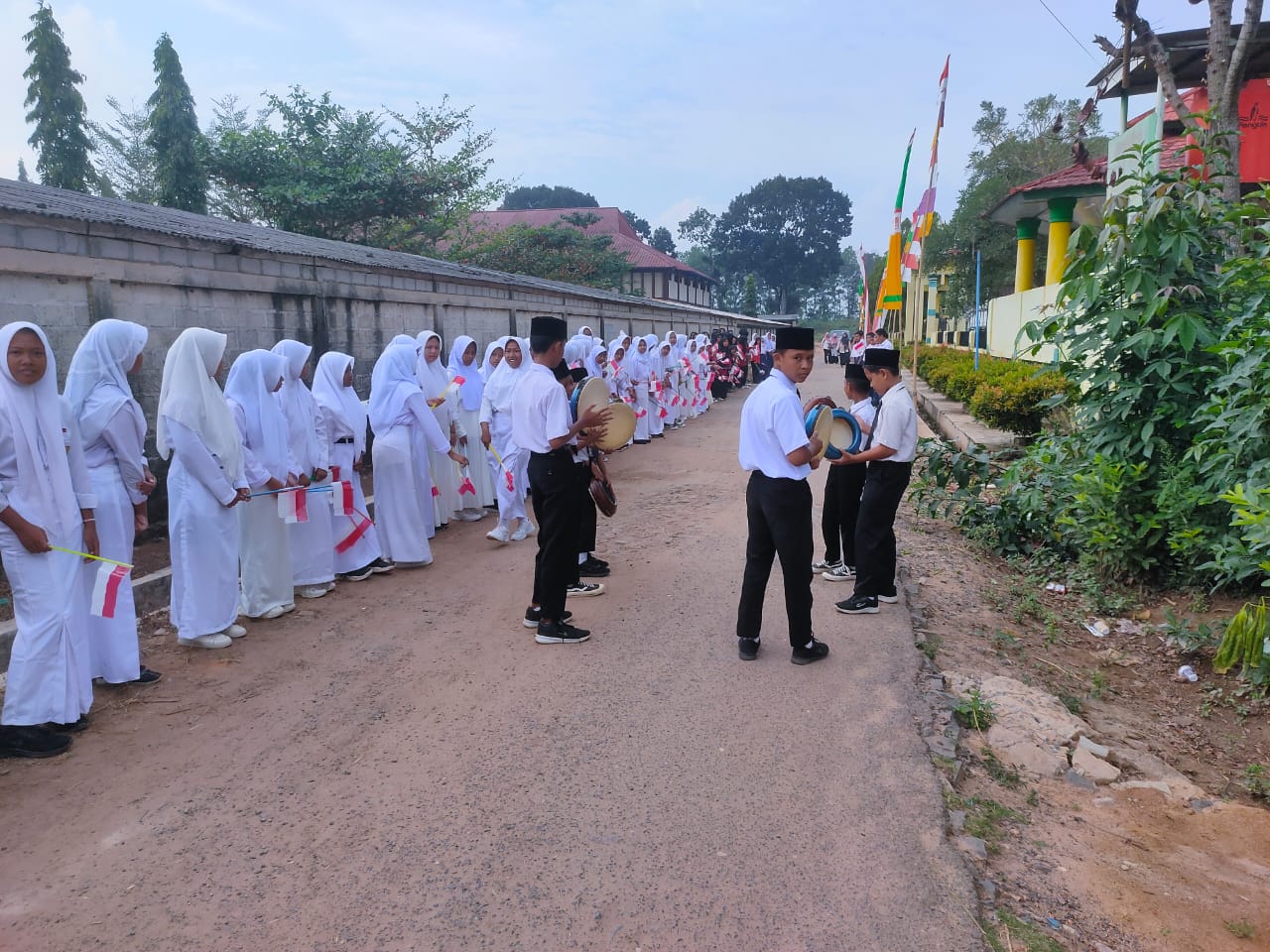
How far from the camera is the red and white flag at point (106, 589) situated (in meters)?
4.20

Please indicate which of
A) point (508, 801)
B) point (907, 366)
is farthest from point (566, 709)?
point (907, 366)

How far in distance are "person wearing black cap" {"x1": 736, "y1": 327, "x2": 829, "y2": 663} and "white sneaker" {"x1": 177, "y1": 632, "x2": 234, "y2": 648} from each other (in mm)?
3057

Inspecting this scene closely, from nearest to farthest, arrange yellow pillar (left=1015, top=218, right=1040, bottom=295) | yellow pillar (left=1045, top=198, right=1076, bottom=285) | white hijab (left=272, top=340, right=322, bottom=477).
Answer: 1. white hijab (left=272, top=340, right=322, bottom=477)
2. yellow pillar (left=1045, top=198, right=1076, bottom=285)
3. yellow pillar (left=1015, top=218, right=1040, bottom=295)

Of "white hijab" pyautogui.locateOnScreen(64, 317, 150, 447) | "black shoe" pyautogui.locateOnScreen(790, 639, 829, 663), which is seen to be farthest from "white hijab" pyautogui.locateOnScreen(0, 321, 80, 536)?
"black shoe" pyautogui.locateOnScreen(790, 639, 829, 663)

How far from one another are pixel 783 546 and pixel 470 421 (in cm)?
520

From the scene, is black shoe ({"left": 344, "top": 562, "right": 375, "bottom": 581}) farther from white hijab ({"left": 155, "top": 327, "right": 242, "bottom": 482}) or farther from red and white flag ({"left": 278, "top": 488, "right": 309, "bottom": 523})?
white hijab ({"left": 155, "top": 327, "right": 242, "bottom": 482})

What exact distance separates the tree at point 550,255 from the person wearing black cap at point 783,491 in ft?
77.6

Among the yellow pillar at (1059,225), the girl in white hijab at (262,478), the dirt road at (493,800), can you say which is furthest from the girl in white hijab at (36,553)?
the yellow pillar at (1059,225)

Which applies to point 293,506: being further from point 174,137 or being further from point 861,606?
point 174,137

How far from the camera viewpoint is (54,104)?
31016 mm

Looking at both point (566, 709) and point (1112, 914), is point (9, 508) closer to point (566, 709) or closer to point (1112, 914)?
point (566, 709)

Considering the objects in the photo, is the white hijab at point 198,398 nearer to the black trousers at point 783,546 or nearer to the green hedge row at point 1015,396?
the black trousers at point 783,546

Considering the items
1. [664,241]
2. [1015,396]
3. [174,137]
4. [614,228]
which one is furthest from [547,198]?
[1015,396]

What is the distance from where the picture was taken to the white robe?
5047 millimetres
